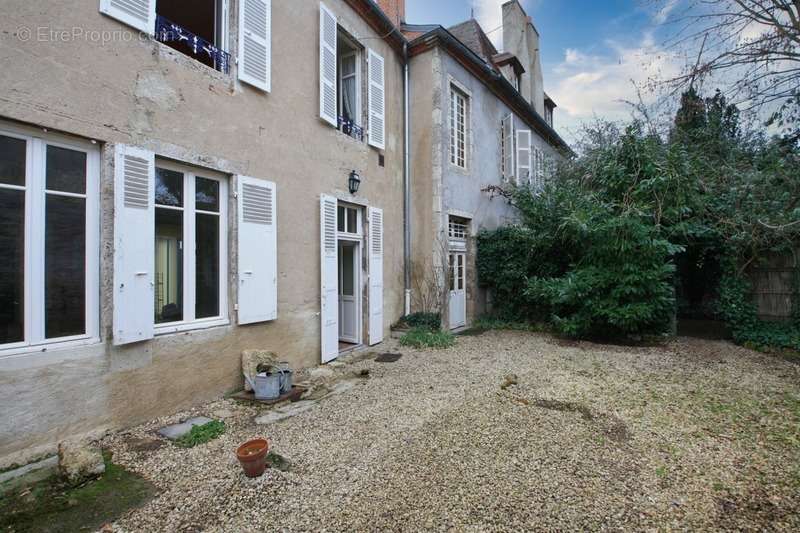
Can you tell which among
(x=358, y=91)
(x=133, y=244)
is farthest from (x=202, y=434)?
(x=358, y=91)

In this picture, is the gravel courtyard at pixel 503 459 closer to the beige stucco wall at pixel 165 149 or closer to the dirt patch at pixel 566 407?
the dirt patch at pixel 566 407

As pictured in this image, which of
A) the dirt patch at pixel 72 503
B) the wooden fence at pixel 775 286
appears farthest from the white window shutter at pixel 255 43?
the wooden fence at pixel 775 286

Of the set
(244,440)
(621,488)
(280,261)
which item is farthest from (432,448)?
(280,261)

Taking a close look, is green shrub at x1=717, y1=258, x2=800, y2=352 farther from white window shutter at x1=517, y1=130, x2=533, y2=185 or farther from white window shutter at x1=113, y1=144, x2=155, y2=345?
white window shutter at x1=113, y1=144, x2=155, y2=345

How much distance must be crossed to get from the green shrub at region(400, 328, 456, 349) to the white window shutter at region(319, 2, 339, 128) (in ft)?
12.7

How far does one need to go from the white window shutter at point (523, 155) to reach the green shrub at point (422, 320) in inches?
207

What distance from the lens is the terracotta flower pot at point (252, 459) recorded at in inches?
101

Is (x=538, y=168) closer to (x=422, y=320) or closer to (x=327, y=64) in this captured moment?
(x=422, y=320)

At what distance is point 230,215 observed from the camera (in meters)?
4.39

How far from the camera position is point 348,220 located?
6.63m

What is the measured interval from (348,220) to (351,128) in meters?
1.62

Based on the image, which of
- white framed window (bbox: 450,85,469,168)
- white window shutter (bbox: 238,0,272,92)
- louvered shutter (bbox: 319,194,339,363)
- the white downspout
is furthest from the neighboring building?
white window shutter (bbox: 238,0,272,92)

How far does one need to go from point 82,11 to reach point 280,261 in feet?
9.61

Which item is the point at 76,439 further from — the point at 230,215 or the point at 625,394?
the point at 625,394
